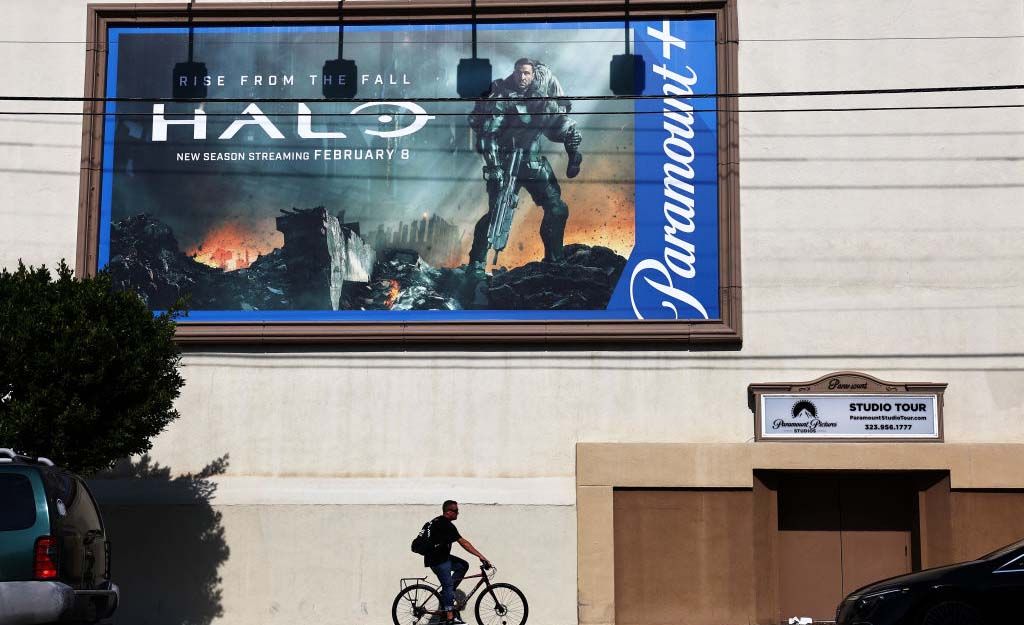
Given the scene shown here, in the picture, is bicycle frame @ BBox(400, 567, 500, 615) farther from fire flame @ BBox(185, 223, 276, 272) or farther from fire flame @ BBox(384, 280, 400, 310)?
fire flame @ BBox(185, 223, 276, 272)

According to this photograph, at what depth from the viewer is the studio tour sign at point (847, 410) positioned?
1641cm

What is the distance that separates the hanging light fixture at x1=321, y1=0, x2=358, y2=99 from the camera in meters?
17.6

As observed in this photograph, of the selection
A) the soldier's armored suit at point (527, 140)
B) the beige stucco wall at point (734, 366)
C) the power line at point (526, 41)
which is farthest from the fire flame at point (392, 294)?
the power line at point (526, 41)

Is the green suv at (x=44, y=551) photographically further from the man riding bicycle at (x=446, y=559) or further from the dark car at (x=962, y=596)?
the dark car at (x=962, y=596)

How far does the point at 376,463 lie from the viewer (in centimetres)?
1678

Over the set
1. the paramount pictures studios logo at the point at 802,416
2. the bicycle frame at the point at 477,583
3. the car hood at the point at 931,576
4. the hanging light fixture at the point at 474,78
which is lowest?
the bicycle frame at the point at 477,583

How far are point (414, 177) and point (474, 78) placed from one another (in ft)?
5.40

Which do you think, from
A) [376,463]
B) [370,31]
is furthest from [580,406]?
[370,31]

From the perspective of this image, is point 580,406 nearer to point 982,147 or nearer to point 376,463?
point 376,463

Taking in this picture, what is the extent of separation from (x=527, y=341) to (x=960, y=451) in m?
5.88

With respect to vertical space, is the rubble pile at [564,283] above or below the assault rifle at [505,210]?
below

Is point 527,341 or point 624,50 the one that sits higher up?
point 624,50

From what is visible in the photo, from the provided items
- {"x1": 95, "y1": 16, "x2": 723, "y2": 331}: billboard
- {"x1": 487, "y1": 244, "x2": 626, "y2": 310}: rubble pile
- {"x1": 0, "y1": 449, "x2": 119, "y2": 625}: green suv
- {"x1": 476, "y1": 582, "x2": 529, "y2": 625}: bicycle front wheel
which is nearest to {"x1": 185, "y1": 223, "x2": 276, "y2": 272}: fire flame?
{"x1": 95, "y1": 16, "x2": 723, "y2": 331}: billboard

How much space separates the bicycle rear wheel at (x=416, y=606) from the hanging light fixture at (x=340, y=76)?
6.94 meters
